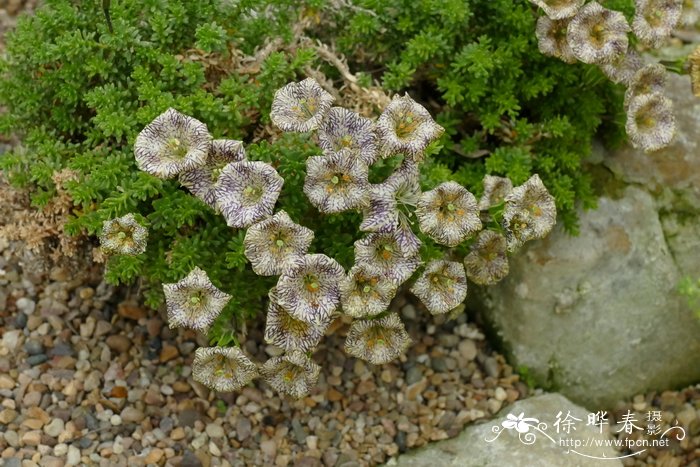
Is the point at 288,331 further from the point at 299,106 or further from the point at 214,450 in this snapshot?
the point at 214,450

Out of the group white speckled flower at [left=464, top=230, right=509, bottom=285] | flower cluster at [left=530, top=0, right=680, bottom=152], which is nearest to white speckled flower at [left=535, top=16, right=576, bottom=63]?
flower cluster at [left=530, top=0, right=680, bottom=152]

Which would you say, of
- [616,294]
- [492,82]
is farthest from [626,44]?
[616,294]

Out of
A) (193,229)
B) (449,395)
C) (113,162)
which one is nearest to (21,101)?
(113,162)

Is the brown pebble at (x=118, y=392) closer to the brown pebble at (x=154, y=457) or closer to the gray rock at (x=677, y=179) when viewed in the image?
the brown pebble at (x=154, y=457)

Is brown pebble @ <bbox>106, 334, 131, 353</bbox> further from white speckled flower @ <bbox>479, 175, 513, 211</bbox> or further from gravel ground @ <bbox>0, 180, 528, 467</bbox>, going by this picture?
white speckled flower @ <bbox>479, 175, 513, 211</bbox>

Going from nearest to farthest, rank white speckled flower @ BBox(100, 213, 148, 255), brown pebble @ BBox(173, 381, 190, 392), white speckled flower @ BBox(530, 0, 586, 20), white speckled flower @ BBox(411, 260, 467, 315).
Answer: white speckled flower @ BBox(100, 213, 148, 255), white speckled flower @ BBox(411, 260, 467, 315), white speckled flower @ BBox(530, 0, 586, 20), brown pebble @ BBox(173, 381, 190, 392)
